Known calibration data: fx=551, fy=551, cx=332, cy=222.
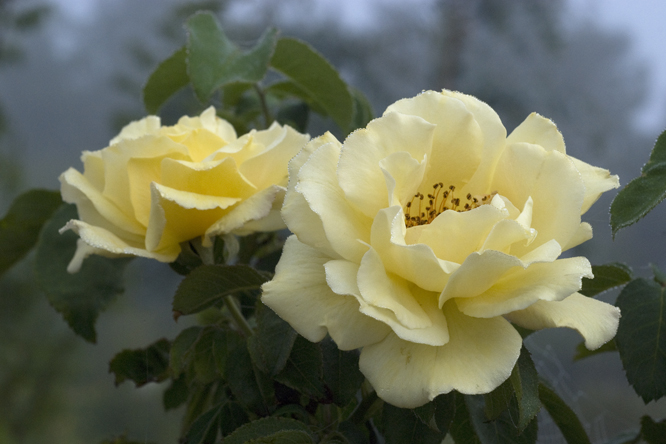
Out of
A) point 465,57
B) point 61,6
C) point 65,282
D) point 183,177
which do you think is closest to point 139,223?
point 183,177

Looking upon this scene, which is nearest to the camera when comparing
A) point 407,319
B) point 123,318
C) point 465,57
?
point 407,319

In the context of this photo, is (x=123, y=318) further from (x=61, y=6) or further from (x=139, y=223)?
(x=139, y=223)

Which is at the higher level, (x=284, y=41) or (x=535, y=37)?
(x=284, y=41)

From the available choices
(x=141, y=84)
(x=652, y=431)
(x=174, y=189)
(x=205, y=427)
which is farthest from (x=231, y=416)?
(x=141, y=84)

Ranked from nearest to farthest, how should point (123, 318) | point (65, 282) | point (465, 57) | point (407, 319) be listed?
point (407, 319) < point (65, 282) < point (465, 57) < point (123, 318)

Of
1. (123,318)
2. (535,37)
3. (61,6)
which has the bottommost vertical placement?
(123,318)

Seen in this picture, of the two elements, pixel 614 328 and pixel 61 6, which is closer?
pixel 614 328
